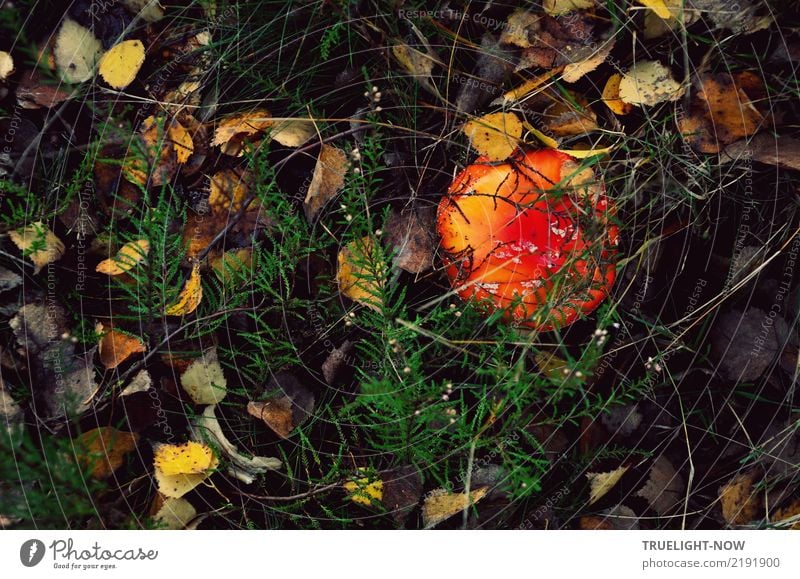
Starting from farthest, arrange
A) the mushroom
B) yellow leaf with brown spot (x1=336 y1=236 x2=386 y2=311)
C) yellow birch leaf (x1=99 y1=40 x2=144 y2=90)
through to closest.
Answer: yellow birch leaf (x1=99 y1=40 x2=144 y2=90) < yellow leaf with brown spot (x1=336 y1=236 x2=386 y2=311) < the mushroom

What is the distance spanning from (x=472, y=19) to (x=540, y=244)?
75cm

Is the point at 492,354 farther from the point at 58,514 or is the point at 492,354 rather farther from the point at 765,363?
the point at 58,514

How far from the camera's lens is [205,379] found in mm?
2004

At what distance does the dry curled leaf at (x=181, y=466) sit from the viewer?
6.45ft

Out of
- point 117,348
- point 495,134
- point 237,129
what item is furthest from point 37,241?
point 495,134

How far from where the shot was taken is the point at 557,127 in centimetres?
206

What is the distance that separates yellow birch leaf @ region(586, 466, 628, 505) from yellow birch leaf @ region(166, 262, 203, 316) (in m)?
1.24

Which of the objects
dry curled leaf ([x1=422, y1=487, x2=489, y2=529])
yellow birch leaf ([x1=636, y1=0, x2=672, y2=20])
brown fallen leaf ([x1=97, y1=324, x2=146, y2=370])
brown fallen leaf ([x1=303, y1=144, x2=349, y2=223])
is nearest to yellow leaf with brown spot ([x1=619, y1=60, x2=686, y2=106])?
yellow birch leaf ([x1=636, y1=0, x2=672, y2=20])

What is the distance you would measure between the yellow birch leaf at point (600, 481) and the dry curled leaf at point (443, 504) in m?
0.31

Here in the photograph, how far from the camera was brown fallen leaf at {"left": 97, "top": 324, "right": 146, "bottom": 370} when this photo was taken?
1.98 metres

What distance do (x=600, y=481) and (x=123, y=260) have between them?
151cm

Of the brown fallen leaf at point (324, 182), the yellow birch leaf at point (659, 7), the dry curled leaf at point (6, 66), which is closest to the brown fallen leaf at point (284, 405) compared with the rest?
the brown fallen leaf at point (324, 182)

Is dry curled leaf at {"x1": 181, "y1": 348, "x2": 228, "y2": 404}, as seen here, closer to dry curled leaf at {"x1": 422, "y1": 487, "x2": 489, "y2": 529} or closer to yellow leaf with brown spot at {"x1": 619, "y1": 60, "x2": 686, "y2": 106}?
dry curled leaf at {"x1": 422, "y1": 487, "x2": 489, "y2": 529}

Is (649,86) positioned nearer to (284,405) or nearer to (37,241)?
(284,405)
